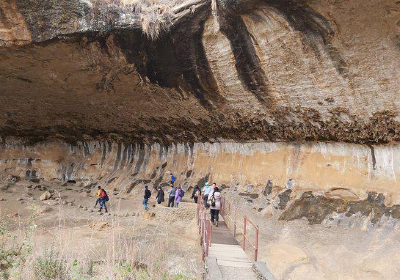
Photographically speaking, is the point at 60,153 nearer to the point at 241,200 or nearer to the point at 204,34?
the point at 241,200

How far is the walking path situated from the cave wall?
14.5ft

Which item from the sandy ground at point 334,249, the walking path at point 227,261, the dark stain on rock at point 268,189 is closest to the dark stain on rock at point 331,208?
the sandy ground at point 334,249

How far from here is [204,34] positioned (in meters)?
A: 9.92

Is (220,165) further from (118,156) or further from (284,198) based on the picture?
(118,156)

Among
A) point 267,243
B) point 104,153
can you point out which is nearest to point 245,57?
point 267,243

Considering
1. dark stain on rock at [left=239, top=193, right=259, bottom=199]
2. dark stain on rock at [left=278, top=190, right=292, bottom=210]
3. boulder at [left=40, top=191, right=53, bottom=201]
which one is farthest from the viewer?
boulder at [left=40, top=191, right=53, bottom=201]

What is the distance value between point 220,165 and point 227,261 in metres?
9.41

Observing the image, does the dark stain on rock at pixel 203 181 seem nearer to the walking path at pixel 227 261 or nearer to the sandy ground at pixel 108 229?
the sandy ground at pixel 108 229

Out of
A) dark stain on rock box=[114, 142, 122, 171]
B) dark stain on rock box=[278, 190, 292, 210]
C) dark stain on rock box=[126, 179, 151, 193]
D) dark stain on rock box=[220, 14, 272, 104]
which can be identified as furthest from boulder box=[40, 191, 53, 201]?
dark stain on rock box=[220, 14, 272, 104]

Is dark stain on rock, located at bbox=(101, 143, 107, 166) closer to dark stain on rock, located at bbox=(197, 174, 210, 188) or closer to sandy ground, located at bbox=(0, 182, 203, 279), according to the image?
sandy ground, located at bbox=(0, 182, 203, 279)

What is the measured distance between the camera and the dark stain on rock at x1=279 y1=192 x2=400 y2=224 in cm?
865

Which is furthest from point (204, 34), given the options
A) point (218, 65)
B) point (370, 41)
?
point (370, 41)

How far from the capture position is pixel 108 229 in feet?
34.5

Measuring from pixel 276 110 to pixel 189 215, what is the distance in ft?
15.7
